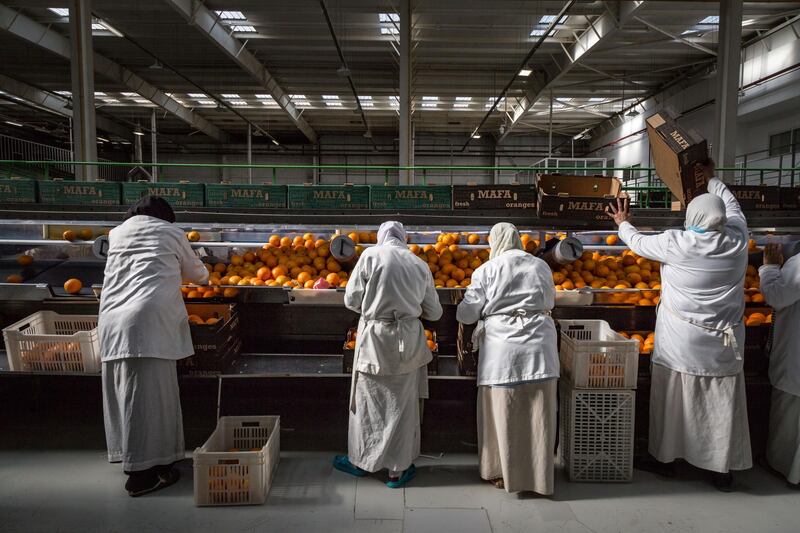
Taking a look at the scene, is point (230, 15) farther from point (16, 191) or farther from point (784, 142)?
point (784, 142)

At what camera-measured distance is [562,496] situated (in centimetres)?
320

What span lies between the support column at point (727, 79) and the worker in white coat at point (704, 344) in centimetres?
827

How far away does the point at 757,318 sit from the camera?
380 centimetres

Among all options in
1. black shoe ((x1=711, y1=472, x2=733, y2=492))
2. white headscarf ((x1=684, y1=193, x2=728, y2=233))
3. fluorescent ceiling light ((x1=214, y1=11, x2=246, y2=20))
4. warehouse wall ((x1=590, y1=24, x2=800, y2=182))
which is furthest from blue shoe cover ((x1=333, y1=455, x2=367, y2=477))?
fluorescent ceiling light ((x1=214, y1=11, x2=246, y2=20))

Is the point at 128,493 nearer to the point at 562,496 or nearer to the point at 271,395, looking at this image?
the point at 271,395

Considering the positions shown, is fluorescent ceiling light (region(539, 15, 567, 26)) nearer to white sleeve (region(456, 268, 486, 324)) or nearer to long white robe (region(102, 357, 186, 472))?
white sleeve (region(456, 268, 486, 324))

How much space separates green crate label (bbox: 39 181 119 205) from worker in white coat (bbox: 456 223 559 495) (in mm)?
3337

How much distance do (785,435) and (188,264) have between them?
164 inches

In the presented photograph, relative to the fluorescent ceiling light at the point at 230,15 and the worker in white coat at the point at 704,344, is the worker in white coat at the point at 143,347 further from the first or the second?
the fluorescent ceiling light at the point at 230,15

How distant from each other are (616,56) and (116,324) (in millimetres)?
14487

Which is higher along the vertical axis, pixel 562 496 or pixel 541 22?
pixel 541 22

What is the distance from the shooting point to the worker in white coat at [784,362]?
328cm

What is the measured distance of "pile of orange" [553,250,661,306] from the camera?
4.00 m

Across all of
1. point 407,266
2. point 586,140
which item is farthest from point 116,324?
point 586,140
